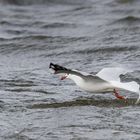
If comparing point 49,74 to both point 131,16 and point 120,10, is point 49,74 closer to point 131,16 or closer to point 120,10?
point 131,16

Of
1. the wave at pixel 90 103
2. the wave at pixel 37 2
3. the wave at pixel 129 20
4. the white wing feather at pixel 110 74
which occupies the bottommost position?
the wave at pixel 90 103

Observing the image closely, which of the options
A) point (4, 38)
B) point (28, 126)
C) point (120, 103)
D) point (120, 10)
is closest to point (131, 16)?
point (120, 10)

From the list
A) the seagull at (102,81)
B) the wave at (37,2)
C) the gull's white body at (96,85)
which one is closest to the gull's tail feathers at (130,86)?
the seagull at (102,81)

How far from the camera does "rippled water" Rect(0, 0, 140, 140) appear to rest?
7750mm

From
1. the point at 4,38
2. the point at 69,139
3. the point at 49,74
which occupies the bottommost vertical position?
the point at 69,139

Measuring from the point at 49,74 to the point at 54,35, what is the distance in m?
4.67

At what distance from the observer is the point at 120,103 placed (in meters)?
9.17

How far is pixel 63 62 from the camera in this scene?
42.5ft

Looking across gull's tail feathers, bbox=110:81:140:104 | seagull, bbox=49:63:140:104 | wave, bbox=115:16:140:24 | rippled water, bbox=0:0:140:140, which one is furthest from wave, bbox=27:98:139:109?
wave, bbox=115:16:140:24

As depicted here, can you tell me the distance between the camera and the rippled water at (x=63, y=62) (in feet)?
25.4

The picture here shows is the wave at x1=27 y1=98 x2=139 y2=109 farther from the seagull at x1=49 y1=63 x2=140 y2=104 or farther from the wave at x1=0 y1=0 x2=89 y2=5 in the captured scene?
the wave at x1=0 y1=0 x2=89 y2=5

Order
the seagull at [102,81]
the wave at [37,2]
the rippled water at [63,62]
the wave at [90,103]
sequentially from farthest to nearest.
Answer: the wave at [37,2] → the wave at [90,103] → the seagull at [102,81] → the rippled water at [63,62]

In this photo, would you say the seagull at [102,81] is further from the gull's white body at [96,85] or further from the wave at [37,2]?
the wave at [37,2]

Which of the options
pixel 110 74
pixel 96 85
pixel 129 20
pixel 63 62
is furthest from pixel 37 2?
pixel 96 85
